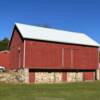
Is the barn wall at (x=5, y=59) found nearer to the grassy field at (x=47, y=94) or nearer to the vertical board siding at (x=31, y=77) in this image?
the vertical board siding at (x=31, y=77)

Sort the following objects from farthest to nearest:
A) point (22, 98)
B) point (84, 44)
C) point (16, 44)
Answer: point (84, 44) < point (16, 44) < point (22, 98)

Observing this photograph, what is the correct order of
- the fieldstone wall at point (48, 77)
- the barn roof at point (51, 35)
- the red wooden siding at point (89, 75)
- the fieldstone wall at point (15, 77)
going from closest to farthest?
the fieldstone wall at point (15, 77)
the fieldstone wall at point (48, 77)
the barn roof at point (51, 35)
the red wooden siding at point (89, 75)

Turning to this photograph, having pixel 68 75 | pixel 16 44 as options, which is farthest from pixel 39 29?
pixel 68 75

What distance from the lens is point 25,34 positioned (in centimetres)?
4588

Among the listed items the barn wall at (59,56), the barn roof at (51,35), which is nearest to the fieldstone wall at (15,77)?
the barn wall at (59,56)

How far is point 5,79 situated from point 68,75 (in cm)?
1164

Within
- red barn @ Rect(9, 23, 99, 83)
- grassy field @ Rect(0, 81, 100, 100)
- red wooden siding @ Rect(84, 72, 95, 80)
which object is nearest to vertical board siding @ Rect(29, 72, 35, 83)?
red barn @ Rect(9, 23, 99, 83)

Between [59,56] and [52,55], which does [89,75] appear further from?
[52,55]

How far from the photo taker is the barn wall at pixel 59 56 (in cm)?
4516

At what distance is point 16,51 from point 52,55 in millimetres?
6098

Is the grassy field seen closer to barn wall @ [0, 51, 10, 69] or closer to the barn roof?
the barn roof

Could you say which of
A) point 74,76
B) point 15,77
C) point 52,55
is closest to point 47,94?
point 15,77

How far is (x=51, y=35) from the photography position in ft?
165

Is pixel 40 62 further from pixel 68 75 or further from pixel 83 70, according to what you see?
pixel 83 70
